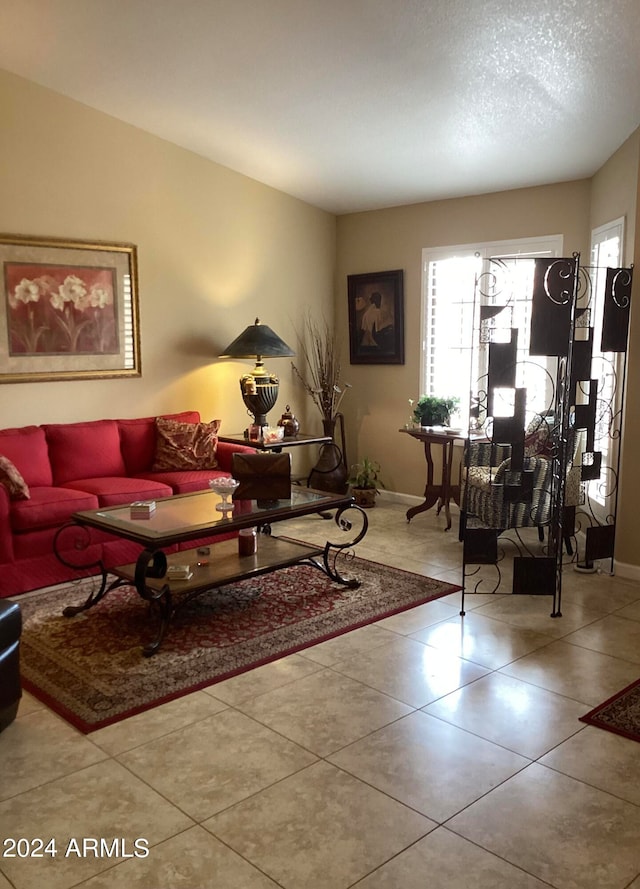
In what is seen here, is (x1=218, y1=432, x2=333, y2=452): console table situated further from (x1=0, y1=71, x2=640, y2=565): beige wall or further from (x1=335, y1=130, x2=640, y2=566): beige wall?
(x1=335, y1=130, x2=640, y2=566): beige wall

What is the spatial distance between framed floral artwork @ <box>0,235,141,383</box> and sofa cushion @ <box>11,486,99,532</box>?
98cm

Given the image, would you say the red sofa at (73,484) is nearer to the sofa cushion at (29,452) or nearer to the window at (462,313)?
the sofa cushion at (29,452)

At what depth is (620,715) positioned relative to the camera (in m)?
3.01

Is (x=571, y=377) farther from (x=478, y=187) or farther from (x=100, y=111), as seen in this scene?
(x=100, y=111)

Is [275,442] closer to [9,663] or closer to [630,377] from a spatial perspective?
[630,377]

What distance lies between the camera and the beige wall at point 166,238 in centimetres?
511

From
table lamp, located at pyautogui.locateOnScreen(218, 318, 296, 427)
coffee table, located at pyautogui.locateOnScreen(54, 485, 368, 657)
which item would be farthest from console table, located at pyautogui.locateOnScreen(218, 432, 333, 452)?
coffee table, located at pyautogui.locateOnScreen(54, 485, 368, 657)

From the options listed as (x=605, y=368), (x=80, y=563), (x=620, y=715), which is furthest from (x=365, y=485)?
(x=620, y=715)

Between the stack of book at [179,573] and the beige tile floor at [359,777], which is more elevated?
the stack of book at [179,573]

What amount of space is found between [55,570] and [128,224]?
264cm

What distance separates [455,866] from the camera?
218 centimetres

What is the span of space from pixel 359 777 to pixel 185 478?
303 cm

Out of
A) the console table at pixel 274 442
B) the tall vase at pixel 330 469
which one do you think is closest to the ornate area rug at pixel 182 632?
the console table at pixel 274 442

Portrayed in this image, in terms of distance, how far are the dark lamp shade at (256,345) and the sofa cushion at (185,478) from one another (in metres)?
0.97
